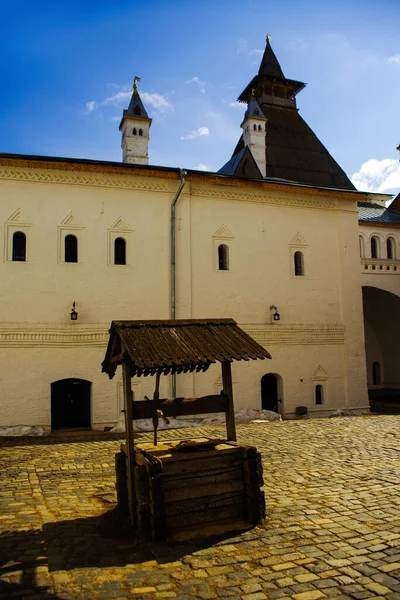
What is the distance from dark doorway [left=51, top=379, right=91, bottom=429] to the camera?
1355 cm

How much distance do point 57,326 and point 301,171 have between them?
1568 centimetres

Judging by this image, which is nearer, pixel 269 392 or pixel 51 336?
pixel 51 336

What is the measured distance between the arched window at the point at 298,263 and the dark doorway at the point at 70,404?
24.9 ft

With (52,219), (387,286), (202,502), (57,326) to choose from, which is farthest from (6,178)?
(387,286)

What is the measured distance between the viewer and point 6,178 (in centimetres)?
Result: 1366

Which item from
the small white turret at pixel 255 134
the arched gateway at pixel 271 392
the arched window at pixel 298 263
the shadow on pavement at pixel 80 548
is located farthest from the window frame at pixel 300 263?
the shadow on pavement at pixel 80 548

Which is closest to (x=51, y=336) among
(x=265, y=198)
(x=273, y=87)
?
(x=265, y=198)

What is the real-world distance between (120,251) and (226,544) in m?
10.6

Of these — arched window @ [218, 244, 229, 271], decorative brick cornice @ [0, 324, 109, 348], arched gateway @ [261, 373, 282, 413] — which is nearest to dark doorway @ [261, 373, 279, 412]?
arched gateway @ [261, 373, 282, 413]

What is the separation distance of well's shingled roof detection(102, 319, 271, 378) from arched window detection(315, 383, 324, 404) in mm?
10164

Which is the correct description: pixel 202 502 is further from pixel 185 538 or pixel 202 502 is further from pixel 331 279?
pixel 331 279

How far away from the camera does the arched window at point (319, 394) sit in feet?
52.9

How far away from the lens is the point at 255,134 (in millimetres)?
20297

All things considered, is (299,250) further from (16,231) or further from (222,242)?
(16,231)
